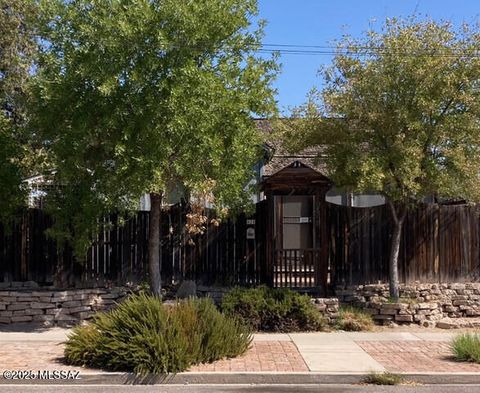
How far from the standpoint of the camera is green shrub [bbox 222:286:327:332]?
1250 cm

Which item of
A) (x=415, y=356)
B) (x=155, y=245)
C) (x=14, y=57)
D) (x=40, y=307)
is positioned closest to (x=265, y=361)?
(x=415, y=356)

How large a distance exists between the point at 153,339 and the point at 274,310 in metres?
3.91

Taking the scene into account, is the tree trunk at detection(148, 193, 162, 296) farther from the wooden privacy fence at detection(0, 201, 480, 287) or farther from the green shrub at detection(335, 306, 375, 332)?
the green shrub at detection(335, 306, 375, 332)

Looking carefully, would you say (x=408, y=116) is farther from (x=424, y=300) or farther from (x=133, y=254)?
(x=133, y=254)

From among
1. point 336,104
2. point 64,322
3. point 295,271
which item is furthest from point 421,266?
point 64,322

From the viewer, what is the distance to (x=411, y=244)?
15289 mm

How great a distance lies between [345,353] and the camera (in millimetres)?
10570

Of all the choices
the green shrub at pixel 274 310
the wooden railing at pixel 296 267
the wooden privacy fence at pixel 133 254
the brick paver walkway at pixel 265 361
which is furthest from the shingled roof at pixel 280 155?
the brick paver walkway at pixel 265 361

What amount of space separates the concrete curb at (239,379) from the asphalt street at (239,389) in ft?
0.34

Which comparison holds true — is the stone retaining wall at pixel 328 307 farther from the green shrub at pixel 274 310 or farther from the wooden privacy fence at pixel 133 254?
the wooden privacy fence at pixel 133 254

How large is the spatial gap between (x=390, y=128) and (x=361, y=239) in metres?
3.10

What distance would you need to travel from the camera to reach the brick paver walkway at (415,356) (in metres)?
9.46

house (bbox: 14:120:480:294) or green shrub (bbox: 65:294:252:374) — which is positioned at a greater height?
house (bbox: 14:120:480:294)

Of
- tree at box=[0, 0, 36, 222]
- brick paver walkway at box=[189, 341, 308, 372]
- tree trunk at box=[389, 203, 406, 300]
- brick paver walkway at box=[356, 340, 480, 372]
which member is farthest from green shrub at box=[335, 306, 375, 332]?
tree at box=[0, 0, 36, 222]
